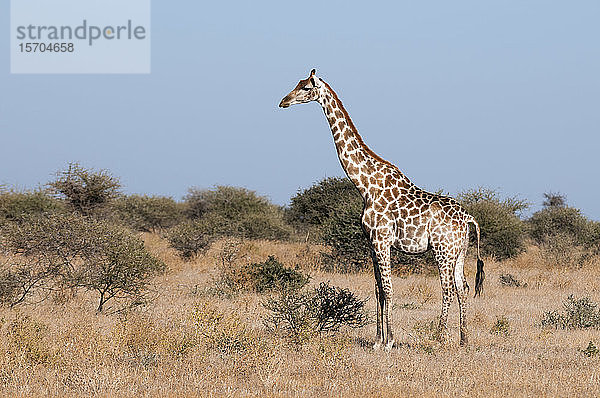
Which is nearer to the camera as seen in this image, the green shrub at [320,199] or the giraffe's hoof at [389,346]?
the giraffe's hoof at [389,346]

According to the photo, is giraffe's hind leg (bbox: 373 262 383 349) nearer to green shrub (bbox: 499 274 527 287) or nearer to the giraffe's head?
the giraffe's head

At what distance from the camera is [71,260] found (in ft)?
46.8

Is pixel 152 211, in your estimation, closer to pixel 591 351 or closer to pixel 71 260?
pixel 71 260

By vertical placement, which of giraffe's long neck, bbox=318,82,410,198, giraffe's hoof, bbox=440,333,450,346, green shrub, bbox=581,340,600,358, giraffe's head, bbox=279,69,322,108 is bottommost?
green shrub, bbox=581,340,600,358

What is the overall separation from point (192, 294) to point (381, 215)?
6.77 m

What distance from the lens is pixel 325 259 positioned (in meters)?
21.2

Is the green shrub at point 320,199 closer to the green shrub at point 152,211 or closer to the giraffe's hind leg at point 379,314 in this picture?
the green shrub at point 152,211

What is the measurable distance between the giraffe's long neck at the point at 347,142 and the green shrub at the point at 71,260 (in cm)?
549

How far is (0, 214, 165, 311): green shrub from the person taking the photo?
43.1ft

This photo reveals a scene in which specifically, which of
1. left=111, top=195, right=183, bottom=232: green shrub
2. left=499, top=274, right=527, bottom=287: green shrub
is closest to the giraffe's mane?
left=499, top=274, right=527, bottom=287: green shrub

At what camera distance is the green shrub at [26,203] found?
32.5 meters

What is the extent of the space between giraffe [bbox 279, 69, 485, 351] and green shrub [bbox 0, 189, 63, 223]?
2543 centimetres

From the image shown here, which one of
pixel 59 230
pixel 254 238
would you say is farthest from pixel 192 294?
pixel 254 238

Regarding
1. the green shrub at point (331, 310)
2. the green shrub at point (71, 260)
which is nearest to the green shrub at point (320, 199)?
the green shrub at point (71, 260)
